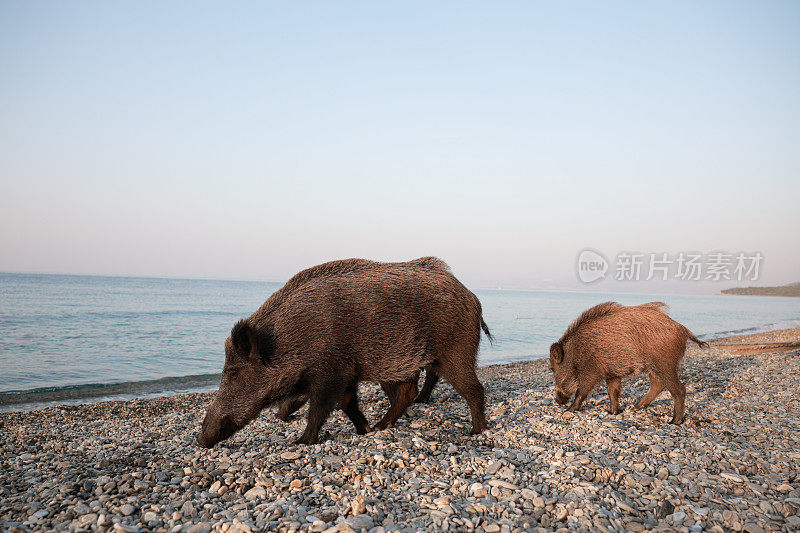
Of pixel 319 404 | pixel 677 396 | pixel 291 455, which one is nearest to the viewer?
pixel 291 455

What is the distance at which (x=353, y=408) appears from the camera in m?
6.53

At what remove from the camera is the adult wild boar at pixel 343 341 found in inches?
228

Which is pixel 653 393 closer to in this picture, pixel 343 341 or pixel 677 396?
pixel 677 396

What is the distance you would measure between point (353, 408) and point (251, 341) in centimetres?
176

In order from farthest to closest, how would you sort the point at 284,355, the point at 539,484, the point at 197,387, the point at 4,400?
1. the point at 197,387
2. the point at 4,400
3. the point at 284,355
4. the point at 539,484

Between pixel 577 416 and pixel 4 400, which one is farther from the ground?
pixel 577 416

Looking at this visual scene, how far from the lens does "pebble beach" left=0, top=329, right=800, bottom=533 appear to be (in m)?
3.88

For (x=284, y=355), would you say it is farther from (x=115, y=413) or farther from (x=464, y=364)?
(x=115, y=413)

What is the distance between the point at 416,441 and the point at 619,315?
4.31 m

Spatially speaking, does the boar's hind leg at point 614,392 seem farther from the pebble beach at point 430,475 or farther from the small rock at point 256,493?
the small rock at point 256,493

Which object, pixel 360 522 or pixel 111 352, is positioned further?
pixel 111 352

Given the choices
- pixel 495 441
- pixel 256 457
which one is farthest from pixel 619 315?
pixel 256 457

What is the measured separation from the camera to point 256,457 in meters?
5.41

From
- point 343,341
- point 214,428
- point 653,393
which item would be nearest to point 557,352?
point 653,393
